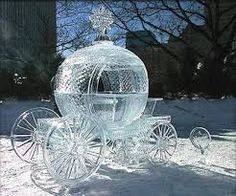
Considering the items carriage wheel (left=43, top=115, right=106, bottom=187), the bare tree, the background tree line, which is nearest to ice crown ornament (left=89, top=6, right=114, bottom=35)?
carriage wheel (left=43, top=115, right=106, bottom=187)

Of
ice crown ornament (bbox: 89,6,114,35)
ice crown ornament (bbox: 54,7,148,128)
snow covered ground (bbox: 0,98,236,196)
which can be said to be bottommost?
snow covered ground (bbox: 0,98,236,196)

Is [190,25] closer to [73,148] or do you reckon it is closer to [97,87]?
[97,87]

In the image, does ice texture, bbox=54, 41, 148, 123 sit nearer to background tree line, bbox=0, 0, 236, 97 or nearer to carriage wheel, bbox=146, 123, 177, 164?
carriage wheel, bbox=146, 123, 177, 164

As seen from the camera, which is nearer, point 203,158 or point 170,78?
point 203,158

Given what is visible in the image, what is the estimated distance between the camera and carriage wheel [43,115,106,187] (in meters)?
5.98

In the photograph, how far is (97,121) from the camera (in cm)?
633

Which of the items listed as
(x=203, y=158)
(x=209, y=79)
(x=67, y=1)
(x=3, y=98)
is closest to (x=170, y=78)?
(x=209, y=79)

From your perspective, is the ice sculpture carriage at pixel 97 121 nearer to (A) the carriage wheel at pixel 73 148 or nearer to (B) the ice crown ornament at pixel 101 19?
(A) the carriage wheel at pixel 73 148

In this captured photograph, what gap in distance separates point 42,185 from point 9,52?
14542 millimetres

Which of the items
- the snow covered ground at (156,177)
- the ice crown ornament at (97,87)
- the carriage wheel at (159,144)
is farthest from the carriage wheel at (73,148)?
the carriage wheel at (159,144)

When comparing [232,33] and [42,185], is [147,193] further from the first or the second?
[232,33]

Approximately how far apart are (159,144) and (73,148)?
212 centimetres

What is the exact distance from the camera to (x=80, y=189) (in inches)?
238

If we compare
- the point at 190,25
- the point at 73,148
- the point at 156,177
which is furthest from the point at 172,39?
the point at 73,148
